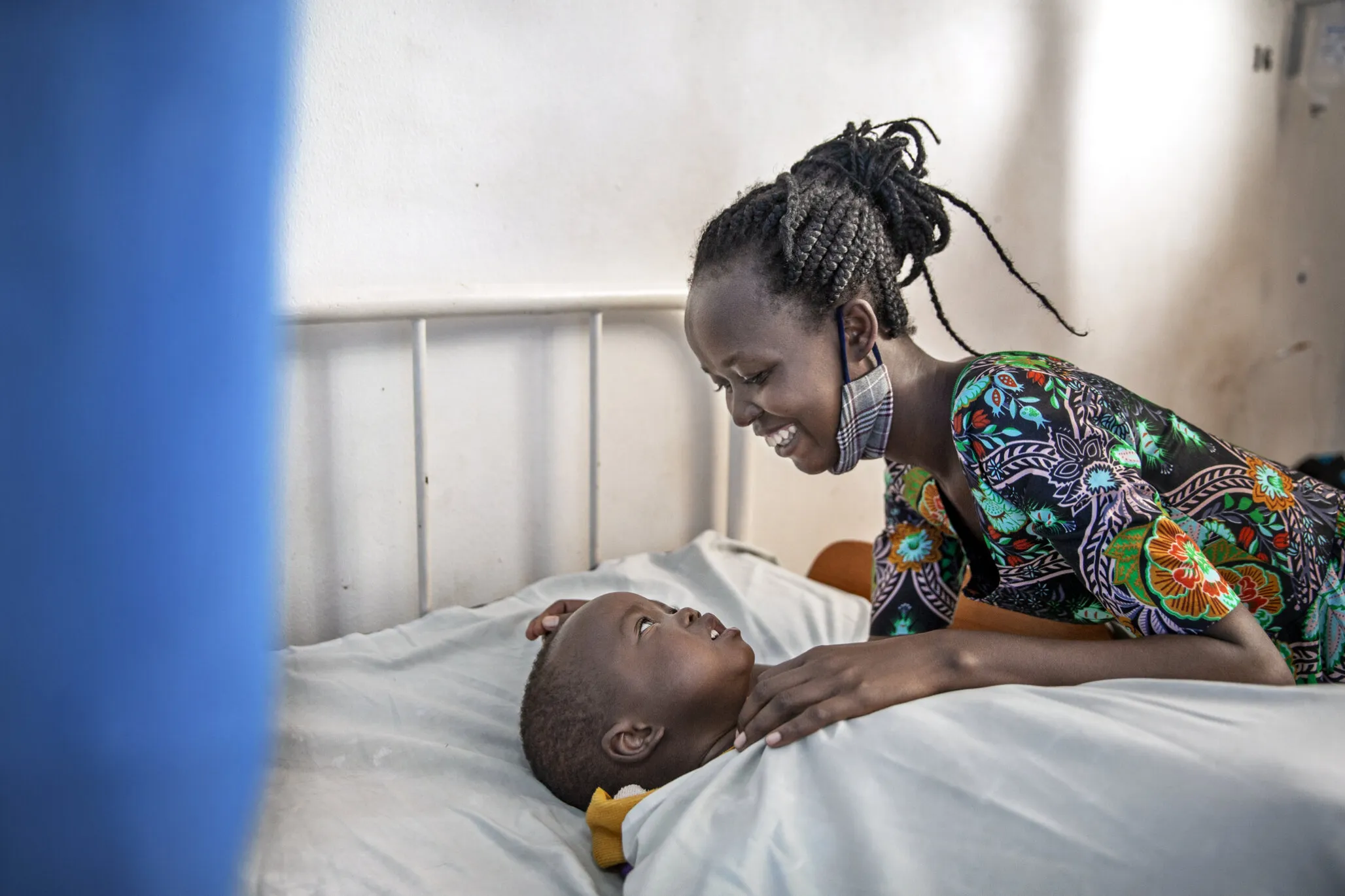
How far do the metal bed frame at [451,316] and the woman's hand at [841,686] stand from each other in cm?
68

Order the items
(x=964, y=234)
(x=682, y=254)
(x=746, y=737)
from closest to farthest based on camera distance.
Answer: (x=746, y=737)
(x=682, y=254)
(x=964, y=234)

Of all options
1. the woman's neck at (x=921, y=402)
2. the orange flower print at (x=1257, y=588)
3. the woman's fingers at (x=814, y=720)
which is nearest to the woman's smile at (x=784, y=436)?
the woman's neck at (x=921, y=402)

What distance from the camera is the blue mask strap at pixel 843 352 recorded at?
42.4 inches

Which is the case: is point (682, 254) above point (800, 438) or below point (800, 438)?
above

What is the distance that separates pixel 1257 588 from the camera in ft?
3.43

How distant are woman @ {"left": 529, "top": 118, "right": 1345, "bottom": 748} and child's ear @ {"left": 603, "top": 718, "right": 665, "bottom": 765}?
12 centimetres

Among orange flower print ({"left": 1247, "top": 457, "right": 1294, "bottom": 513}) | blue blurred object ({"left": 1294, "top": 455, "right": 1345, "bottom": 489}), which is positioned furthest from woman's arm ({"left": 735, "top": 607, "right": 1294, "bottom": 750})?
blue blurred object ({"left": 1294, "top": 455, "right": 1345, "bottom": 489})

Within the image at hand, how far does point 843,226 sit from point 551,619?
60 centimetres

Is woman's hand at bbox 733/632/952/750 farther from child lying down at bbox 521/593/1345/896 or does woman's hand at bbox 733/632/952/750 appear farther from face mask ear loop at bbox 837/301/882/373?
face mask ear loop at bbox 837/301/882/373

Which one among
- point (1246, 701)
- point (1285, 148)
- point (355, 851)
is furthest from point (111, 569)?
point (1285, 148)

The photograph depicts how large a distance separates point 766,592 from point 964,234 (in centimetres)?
103

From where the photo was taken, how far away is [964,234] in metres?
2.13

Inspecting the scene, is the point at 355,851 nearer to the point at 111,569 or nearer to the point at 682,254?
the point at 111,569

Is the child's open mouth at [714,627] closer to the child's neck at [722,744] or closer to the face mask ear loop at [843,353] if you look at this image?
the child's neck at [722,744]
